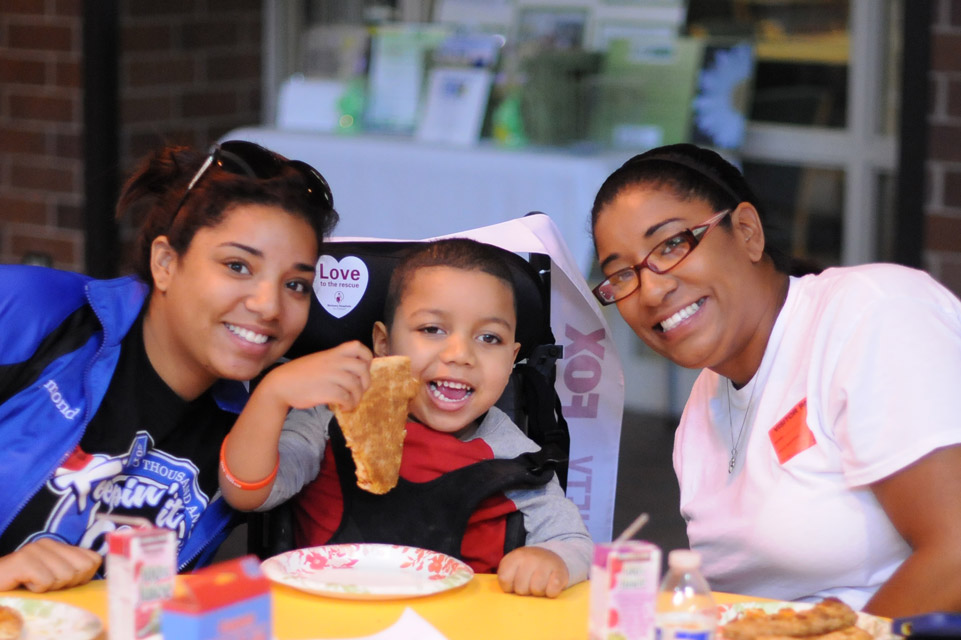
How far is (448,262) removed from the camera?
8.15ft

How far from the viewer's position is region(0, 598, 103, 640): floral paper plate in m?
1.65

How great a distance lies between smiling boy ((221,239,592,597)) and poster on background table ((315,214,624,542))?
0.13 metres

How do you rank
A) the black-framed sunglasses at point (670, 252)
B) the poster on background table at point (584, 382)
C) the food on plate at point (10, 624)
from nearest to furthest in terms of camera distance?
1. the food on plate at point (10, 624)
2. the black-framed sunglasses at point (670, 252)
3. the poster on background table at point (584, 382)

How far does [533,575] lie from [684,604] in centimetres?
46

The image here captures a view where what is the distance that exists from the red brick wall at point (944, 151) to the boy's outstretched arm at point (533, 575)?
271 cm

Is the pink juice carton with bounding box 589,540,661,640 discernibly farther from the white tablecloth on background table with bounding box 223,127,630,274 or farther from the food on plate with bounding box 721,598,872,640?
the white tablecloth on background table with bounding box 223,127,630,274

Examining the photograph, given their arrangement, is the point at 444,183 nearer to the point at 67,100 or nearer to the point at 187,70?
the point at 187,70

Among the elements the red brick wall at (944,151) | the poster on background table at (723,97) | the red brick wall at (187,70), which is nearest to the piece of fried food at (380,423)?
the red brick wall at (944,151)

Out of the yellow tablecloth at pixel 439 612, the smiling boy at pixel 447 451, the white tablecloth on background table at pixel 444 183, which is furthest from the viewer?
the white tablecloth on background table at pixel 444 183

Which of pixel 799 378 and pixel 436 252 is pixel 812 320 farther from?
pixel 436 252

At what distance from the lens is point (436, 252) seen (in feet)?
8.25

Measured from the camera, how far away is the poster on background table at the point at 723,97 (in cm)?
521

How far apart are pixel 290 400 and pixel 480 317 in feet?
1.64

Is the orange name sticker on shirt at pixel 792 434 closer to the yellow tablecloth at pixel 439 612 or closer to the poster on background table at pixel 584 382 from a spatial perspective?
the yellow tablecloth at pixel 439 612
